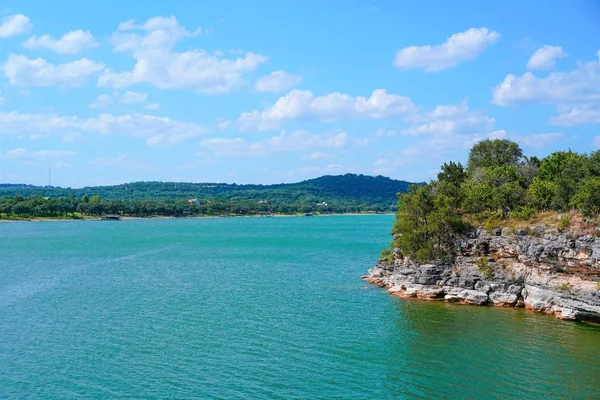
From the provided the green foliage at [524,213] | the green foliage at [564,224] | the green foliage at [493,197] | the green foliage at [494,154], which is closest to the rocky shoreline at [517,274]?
the green foliage at [564,224]

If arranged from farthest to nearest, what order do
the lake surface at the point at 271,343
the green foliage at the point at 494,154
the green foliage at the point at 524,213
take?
1. the green foliage at the point at 494,154
2. the green foliage at the point at 524,213
3. the lake surface at the point at 271,343

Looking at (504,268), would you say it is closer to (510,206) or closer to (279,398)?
(510,206)

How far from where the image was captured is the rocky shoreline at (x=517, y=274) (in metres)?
38.7

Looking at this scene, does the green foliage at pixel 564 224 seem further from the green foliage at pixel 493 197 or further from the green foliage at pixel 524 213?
the green foliage at pixel 493 197

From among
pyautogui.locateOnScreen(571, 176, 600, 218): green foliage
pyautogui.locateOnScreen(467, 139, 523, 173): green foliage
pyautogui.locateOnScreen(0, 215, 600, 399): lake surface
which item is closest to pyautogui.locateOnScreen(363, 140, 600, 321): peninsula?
pyautogui.locateOnScreen(571, 176, 600, 218): green foliage

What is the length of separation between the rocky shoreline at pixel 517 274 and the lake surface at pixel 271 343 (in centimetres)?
162

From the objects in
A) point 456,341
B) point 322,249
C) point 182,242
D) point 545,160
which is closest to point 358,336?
point 456,341

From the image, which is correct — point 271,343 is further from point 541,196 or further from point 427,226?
point 541,196

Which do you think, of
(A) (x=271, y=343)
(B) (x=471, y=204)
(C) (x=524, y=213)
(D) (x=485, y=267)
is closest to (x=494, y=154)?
(B) (x=471, y=204)

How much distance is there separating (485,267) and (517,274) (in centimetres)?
272

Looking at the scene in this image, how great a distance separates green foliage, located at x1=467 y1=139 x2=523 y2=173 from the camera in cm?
7538

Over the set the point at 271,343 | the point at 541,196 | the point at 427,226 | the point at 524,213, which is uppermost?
the point at 541,196

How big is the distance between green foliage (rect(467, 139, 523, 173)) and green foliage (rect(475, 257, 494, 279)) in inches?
1212

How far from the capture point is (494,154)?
76625 mm
